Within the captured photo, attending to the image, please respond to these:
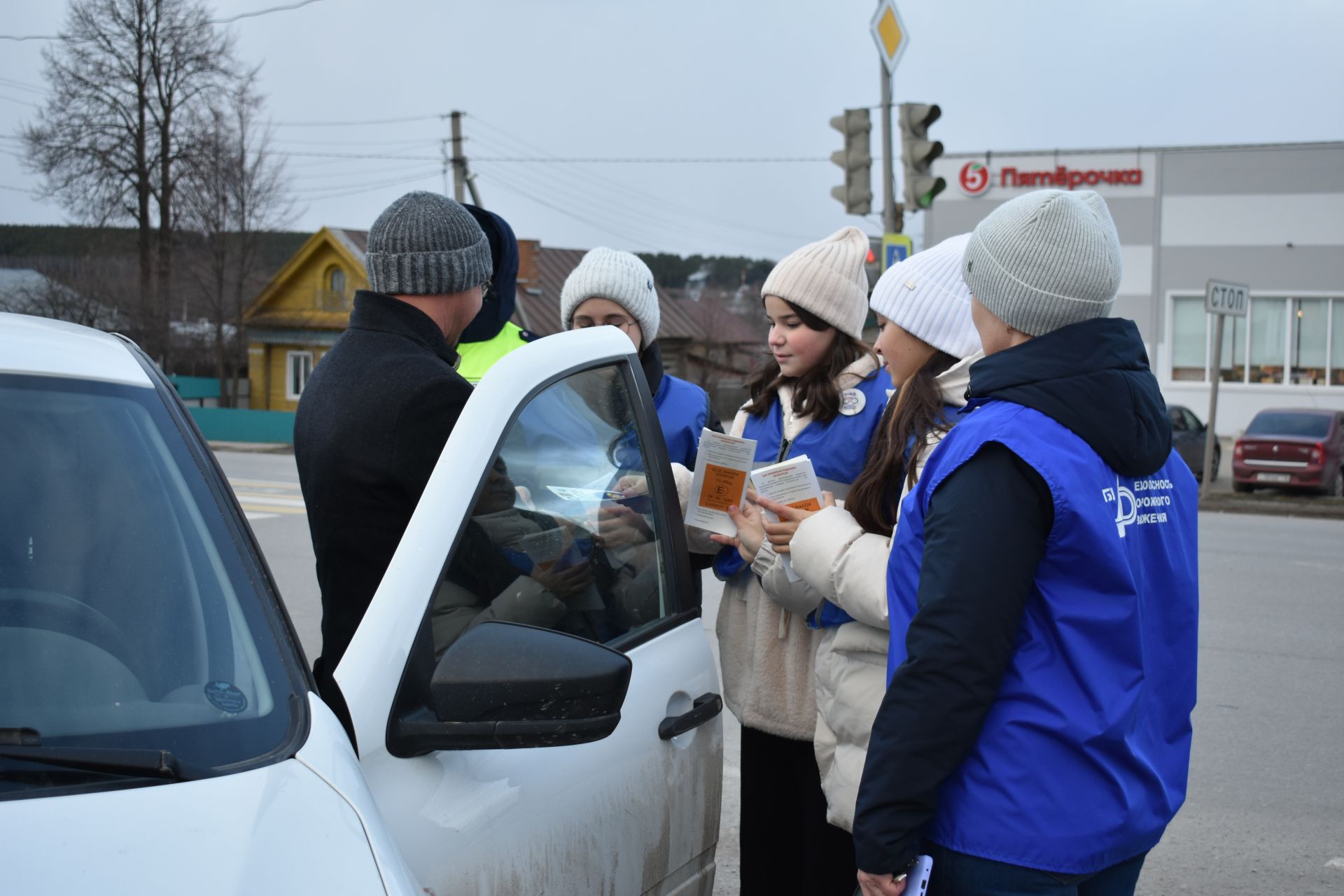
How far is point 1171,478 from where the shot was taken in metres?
2.04

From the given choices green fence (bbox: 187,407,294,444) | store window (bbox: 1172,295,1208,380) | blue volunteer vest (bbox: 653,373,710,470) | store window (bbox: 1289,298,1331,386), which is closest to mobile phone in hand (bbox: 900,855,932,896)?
blue volunteer vest (bbox: 653,373,710,470)

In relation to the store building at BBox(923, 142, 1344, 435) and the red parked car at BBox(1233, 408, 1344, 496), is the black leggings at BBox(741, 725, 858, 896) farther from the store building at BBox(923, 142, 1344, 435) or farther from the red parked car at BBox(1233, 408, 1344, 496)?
the store building at BBox(923, 142, 1344, 435)

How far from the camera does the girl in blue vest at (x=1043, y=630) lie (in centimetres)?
181

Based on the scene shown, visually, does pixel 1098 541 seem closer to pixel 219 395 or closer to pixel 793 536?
pixel 793 536

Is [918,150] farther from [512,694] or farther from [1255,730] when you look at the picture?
[512,694]

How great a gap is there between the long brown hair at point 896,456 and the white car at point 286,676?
0.66 meters

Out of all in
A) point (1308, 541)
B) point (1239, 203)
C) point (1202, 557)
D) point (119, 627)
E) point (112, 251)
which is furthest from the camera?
point (112, 251)

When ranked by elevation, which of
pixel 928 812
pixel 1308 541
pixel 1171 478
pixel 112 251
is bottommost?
pixel 1308 541

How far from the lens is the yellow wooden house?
4259 cm

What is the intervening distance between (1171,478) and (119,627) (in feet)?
5.51

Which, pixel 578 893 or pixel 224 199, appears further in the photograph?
pixel 224 199

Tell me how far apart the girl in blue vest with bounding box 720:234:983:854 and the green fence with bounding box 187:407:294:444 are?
31.3m

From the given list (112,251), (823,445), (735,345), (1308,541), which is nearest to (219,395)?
(112,251)

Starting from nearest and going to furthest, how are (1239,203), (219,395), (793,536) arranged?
(793,536) → (1239,203) → (219,395)
